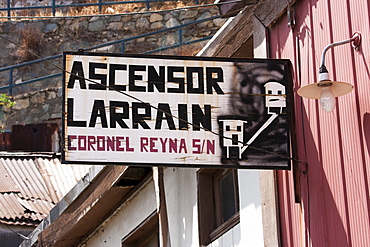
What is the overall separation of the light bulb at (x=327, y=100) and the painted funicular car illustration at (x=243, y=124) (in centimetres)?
80

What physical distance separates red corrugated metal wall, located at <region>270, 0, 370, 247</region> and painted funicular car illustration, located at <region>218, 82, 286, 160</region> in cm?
19

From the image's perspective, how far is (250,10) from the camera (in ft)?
25.7

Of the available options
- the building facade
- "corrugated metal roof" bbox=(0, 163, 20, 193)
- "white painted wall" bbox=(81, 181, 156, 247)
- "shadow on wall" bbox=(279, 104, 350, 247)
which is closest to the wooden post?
the building facade

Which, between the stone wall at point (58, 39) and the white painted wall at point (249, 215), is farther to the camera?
the stone wall at point (58, 39)

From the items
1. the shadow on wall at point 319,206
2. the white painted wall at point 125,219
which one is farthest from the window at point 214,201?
the shadow on wall at point 319,206

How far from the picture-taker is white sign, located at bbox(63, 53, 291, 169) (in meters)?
6.34

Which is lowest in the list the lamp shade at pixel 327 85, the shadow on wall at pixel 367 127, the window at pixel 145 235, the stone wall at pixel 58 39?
the window at pixel 145 235

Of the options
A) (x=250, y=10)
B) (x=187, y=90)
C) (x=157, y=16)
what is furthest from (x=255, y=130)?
(x=157, y=16)

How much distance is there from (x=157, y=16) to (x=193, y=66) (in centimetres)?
1638

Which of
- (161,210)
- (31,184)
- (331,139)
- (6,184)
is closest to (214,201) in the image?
(161,210)

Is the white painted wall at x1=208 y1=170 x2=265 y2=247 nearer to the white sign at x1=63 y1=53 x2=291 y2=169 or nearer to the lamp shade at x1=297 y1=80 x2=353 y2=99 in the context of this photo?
the white sign at x1=63 y1=53 x2=291 y2=169

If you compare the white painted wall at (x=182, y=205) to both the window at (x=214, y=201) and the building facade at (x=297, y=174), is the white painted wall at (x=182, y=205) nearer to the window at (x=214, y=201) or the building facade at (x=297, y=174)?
the building facade at (x=297, y=174)

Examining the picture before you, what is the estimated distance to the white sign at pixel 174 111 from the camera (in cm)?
634

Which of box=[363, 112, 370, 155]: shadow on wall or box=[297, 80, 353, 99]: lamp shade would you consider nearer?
box=[363, 112, 370, 155]: shadow on wall
